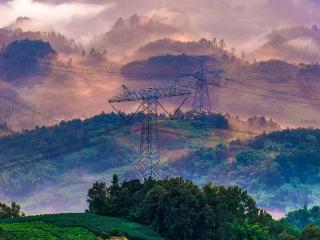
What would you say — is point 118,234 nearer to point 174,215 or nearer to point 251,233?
point 174,215

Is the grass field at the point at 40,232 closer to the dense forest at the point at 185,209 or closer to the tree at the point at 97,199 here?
the dense forest at the point at 185,209

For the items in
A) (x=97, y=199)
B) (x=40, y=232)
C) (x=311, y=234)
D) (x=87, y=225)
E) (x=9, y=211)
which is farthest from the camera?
(x=9, y=211)

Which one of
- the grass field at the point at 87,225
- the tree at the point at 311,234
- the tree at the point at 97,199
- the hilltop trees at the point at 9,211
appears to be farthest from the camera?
the hilltop trees at the point at 9,211

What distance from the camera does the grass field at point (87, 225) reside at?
9619 centimetres

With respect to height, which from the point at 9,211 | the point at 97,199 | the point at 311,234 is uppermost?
the point at 97,199

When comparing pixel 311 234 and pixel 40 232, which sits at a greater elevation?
pixel 40 232

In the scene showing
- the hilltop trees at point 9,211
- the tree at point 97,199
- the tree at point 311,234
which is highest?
the tree at point 97,199

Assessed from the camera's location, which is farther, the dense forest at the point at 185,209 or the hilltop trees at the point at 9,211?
the hilltop trees at the point at 9,211

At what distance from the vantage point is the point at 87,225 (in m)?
99.1

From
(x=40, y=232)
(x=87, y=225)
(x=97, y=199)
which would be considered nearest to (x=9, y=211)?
(x=97, y=199)

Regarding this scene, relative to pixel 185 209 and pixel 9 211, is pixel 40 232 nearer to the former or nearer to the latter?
pixel 185 209

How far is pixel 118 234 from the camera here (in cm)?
9712

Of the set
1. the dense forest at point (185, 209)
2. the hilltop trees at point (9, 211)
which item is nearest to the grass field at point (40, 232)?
the dense forest at point (185, 209)

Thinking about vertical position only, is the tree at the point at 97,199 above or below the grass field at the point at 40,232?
above
